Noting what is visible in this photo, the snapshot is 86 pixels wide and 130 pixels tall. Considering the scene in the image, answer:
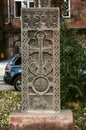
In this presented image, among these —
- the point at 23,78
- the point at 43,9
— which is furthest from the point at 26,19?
the point at 23,78

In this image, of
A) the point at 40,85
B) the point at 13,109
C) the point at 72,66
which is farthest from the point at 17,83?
the point at 40,85

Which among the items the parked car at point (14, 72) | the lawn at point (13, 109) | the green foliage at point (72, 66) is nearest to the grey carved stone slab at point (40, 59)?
the lawn at point (13, 109)

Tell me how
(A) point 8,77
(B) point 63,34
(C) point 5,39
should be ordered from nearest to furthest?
(B) point 63,34 → (A) point 8,77 → (C) point 5,39

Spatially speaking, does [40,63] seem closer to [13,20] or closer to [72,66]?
[72,66]

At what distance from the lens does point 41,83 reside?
856cm

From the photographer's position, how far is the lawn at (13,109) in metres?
10.2

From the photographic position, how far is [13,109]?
1200 centimetres

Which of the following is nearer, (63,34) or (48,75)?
(48,75)

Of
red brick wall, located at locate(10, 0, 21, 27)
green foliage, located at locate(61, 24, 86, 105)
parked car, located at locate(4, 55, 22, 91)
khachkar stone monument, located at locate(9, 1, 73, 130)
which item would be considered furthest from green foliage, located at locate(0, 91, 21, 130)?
red brick wall, located at locate(10, 0, 21, 27)

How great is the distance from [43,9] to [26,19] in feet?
1.02

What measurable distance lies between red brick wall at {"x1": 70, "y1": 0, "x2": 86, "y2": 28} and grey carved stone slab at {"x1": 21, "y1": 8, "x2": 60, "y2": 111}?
26851 mm

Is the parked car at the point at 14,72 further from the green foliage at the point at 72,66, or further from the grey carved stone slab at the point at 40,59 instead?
the grey carved stone slab at the point at 40,59

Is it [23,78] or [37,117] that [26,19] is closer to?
[23,78]

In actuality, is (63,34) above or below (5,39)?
above
